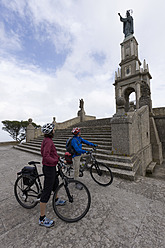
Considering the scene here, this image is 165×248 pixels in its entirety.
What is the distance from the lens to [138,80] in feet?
64.5

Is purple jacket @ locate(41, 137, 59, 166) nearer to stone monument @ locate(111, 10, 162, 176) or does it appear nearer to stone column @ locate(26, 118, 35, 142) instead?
stone monument @ locate(111, 10, 162, 176)

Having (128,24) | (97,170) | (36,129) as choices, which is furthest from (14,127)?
(128,24)

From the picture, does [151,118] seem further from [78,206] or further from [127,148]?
[78,206]

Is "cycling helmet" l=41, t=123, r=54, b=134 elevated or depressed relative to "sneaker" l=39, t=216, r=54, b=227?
elevated

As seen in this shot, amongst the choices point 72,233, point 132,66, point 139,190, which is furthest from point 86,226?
point 132,66

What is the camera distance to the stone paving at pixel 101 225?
5.35ft

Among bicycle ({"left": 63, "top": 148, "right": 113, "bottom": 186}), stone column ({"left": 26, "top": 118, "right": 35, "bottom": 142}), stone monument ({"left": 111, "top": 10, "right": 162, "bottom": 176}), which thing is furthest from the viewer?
stone column ({"left": 26, "top": 118, "right": 35, "bottom": 142})

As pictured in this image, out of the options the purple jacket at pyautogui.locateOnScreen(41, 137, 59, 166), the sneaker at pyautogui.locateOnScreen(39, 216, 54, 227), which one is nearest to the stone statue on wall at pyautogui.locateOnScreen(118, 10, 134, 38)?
the purple jacket at pyautogui.locateOnScreen(41, 137, 59, 166)

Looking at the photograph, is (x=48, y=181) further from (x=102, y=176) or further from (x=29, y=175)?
(x=102, y=176)

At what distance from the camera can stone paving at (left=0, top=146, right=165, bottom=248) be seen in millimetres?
1632

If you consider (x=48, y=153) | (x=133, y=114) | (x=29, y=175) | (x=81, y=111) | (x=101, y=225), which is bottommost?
(x=101, y=225)

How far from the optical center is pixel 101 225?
6.28 ft

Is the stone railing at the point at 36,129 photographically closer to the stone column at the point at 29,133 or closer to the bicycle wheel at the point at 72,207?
the stone column at the point at 29,133

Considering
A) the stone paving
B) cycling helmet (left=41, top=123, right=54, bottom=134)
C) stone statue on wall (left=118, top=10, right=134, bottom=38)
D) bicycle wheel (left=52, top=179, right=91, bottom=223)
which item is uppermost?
stone statue on wall (left=118, top=10, right=134, bottom=38)
